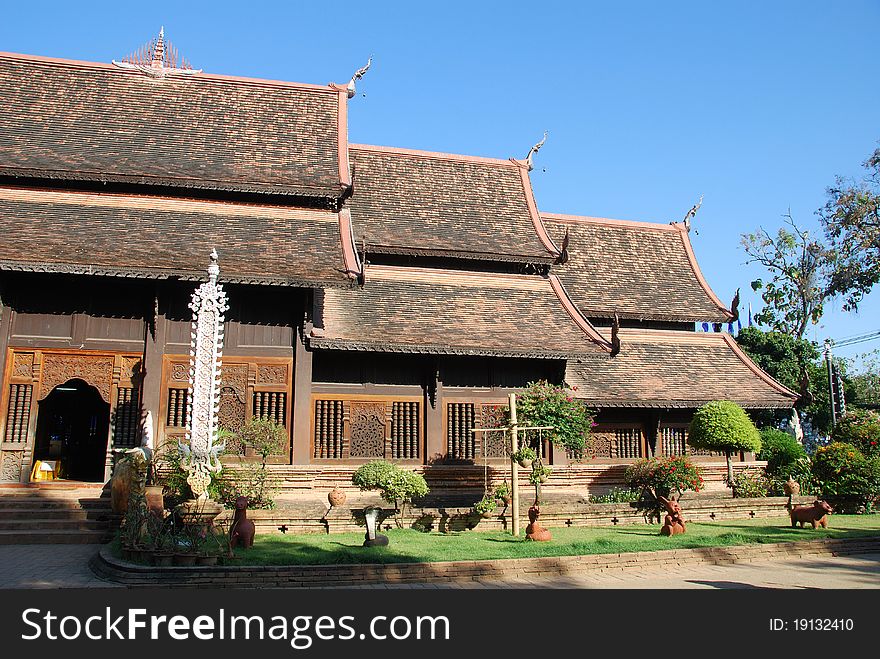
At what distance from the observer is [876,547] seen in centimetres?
1252

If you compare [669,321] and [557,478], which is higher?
[669,321]

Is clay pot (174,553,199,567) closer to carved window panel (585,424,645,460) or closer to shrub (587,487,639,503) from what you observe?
shrub (587,487,639,503)

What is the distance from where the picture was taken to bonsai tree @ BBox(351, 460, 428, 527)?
13430 millimetres

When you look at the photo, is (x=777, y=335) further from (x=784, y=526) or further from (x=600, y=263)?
(x=784, y=526)

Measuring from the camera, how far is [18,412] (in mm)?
14688

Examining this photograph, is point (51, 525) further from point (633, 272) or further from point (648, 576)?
point (633, 272)

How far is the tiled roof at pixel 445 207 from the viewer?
63.6 ft

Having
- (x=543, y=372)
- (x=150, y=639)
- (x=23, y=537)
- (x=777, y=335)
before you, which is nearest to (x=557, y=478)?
(x=543, y=372)

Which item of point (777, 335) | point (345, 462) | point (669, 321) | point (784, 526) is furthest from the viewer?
point (777, 335)

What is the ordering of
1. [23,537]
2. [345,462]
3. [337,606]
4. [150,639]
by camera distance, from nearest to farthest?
1. [150,639]
2. [337,606]
3. [23,537]
4. [345,462]

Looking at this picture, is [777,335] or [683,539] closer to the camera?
[683,539]

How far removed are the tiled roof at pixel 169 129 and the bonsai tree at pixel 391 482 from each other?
273 inches

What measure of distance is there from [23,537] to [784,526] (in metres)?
13.4

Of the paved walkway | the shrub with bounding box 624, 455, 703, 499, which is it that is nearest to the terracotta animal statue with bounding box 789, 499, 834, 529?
the shrub with bounding box 624, 455, 703, 499
